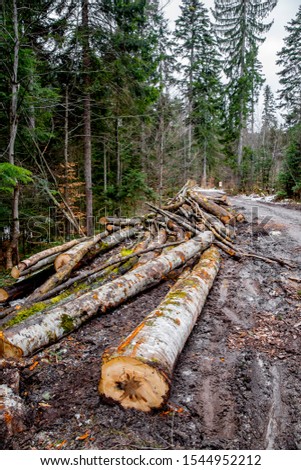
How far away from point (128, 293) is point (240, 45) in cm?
2795

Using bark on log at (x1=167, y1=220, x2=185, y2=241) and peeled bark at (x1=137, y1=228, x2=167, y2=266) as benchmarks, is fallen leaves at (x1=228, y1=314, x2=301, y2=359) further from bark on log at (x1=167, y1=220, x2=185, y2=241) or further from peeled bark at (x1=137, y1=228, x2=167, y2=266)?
bark on log at (x1=167, y1=220, x2=185, y2=241)

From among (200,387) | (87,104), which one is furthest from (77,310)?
(87,104)

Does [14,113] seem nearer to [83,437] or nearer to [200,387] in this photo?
[83,437]

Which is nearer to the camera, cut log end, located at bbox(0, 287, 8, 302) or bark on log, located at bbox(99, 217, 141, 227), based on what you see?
cut log end, located at bbox(0, 287, 8, 302)

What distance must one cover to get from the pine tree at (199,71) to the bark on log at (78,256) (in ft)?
64.6

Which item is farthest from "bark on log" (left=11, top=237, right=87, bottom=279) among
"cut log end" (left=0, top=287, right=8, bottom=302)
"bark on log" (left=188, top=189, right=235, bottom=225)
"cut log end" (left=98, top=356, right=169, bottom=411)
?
"bark on log" (left=188, top=189, right=235, bottom=225)

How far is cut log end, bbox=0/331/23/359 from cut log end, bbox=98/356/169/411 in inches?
48.7

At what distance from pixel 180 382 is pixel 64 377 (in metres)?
1.25

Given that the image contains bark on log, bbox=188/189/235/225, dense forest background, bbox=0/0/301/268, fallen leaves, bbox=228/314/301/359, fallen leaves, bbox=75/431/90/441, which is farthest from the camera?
bark on log, bbox=188/189/235/225

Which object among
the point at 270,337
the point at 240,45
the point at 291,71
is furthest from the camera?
the point at 240,45

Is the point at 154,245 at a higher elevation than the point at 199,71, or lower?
lower

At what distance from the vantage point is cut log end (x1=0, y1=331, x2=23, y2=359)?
2.68 meters

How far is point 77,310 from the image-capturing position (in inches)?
132

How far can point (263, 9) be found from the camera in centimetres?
2072
